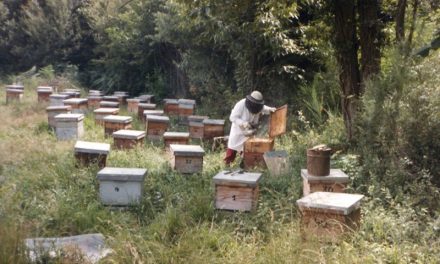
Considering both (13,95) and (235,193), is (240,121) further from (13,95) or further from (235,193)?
(13,95)

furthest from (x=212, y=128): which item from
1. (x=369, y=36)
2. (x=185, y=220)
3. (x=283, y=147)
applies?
(x=185, y=220)

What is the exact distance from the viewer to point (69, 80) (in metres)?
18.6

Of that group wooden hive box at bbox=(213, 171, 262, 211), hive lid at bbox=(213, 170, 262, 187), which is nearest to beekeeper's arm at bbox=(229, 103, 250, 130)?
hive lid at bbox=(213, 170, 262, 187)

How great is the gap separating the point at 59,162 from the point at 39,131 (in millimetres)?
3488

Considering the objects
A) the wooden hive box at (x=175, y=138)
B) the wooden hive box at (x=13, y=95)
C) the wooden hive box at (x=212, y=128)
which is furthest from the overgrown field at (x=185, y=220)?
the wooden hive box at (x=13, y=95)

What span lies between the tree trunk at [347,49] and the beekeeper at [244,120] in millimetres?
1208

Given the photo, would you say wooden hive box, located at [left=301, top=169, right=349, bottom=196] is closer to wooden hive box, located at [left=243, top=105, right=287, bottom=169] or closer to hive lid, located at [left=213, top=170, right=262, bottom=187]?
hive lid, located at [left=213, top=170, right=262, bottom=187]

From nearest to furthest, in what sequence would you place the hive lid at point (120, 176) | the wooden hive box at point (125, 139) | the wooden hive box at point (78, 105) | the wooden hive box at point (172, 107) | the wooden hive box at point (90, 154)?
the hive lid at point (120, 176), the wooden hive box at point (90, 154), the wooden hive box at point (125, 139), the wooden hive box at point (78, 105), the wooden hive box at point (172, 107)

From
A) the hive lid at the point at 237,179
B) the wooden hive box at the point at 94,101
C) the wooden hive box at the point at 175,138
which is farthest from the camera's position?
the wooden hive box at the point at 94,101

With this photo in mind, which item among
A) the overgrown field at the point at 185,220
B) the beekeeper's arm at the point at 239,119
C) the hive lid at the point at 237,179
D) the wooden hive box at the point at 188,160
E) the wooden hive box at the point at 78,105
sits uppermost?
the beekeeper's arm at the point at 239,119

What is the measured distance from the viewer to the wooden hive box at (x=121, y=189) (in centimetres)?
519

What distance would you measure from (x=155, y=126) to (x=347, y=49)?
367 centimetres

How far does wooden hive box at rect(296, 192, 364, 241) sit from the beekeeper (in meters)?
3.28

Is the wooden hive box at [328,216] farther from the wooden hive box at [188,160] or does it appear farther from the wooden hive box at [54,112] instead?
the wooden hive box at [54,112]
